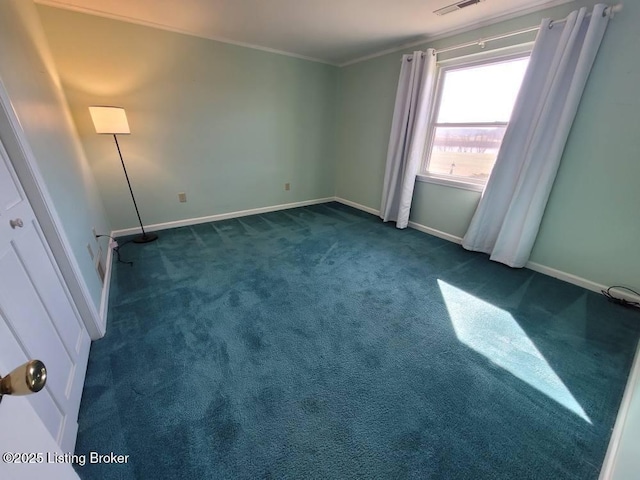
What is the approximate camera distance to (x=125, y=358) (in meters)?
1.54

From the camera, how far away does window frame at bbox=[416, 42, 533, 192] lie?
8.09 feet

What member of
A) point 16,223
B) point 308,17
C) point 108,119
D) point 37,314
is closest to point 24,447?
point 37,314

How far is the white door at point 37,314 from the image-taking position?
0.92m

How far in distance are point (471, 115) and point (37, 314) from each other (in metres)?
3.84

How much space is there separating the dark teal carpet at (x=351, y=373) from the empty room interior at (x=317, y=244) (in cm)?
1

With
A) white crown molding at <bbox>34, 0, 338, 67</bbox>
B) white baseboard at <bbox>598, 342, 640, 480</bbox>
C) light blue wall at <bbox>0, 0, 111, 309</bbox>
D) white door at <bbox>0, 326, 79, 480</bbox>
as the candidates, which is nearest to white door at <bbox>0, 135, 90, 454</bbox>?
light blue wall at <bbox>0, 0, 111, 309</bbox>

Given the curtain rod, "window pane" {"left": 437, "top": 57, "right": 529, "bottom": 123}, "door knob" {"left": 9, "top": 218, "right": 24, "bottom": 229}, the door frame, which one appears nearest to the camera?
"door knob" {"left": 9, "top": 218, "right": 24, "bottom": 229}

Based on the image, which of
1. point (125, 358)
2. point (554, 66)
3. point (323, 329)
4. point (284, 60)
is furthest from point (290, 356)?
point (284, 60)

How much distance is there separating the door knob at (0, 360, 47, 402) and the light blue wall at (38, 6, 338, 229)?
3.33 m

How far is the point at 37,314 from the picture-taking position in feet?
3.58

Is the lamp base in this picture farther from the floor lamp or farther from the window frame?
the window frame

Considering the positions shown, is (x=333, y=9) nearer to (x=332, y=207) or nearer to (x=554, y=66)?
(x=554, y=66)

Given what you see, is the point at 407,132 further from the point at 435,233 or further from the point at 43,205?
the point at 43,205

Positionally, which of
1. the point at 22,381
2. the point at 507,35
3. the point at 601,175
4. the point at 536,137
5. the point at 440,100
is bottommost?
the point at 22,381
